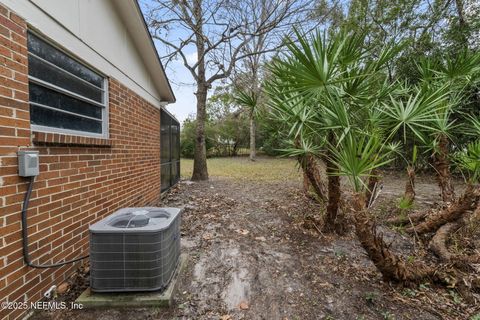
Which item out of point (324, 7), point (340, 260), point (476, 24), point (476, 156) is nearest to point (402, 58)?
point (476, 24)

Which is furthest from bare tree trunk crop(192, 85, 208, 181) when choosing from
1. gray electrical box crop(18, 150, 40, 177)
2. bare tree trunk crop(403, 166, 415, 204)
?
gray electrical box crop(18, 150, 40, 177)

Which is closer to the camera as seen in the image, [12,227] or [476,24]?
[12,227]

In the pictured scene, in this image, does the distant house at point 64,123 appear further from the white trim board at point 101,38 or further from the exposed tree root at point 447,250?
the exposed tree root at point 447,250

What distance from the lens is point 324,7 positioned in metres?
8.19

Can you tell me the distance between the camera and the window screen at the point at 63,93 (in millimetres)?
2146

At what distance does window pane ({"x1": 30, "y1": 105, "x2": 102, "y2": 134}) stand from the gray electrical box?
0.38m

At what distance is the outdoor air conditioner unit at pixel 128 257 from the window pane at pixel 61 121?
111cm

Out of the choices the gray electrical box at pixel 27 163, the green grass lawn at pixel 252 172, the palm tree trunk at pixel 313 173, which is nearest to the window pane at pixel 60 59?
the gray electrical box at pixel 27 163

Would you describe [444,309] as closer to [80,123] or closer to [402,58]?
[80,123]

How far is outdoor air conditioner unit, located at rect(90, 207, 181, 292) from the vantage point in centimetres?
206

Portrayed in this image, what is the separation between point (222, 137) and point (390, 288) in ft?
70.8

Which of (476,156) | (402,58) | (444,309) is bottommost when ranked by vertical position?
(444,309)

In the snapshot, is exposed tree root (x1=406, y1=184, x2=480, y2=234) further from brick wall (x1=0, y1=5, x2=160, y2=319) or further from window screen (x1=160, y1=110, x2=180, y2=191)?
window screen (x1=160, y1=110, x2=180, y2=191)

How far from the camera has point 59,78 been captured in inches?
97.6
